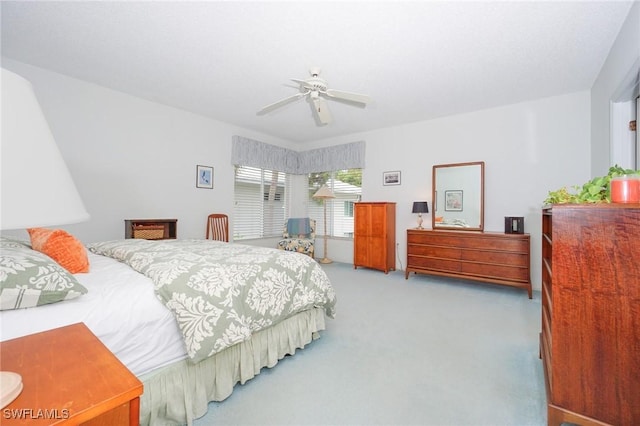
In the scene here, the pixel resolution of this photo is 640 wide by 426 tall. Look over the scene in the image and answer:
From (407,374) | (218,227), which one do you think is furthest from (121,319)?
(218,227)

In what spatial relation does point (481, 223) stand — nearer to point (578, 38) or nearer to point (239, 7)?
point (578, 38)

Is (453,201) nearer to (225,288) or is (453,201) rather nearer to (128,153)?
(225,288)

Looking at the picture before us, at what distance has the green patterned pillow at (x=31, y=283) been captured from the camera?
1.09m

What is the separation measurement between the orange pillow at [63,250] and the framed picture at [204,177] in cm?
286

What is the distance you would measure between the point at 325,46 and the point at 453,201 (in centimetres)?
303

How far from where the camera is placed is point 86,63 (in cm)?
289

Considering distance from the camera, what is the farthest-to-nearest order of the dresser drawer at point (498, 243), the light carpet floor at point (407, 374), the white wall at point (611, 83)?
the dresser drawer at point (498, 243)
the white wall at point (611, 83)
the light carpet floor at point (407, 374)

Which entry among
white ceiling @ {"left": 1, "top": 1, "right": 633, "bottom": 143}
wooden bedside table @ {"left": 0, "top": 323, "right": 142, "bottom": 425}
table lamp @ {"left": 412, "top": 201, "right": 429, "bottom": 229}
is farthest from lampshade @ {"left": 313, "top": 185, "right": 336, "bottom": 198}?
wooden bedside table @ {"left": 0, "top": 323, "right": 142, "bottom": 425}

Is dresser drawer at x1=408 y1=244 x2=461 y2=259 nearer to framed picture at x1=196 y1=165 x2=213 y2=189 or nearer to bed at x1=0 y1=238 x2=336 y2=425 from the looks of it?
bed at x1=0 y1=238 x2=336 y2=425

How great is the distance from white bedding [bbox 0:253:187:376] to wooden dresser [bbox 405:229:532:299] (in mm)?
3590

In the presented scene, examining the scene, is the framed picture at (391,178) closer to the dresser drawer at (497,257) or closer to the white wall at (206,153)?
the white wall at (206,153)

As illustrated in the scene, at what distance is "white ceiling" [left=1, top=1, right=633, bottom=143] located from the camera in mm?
2094

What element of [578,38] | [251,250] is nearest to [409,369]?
[251,250]

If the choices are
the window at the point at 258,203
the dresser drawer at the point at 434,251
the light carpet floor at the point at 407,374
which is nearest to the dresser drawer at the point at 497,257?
the dresser drawer at the point at 434,251
